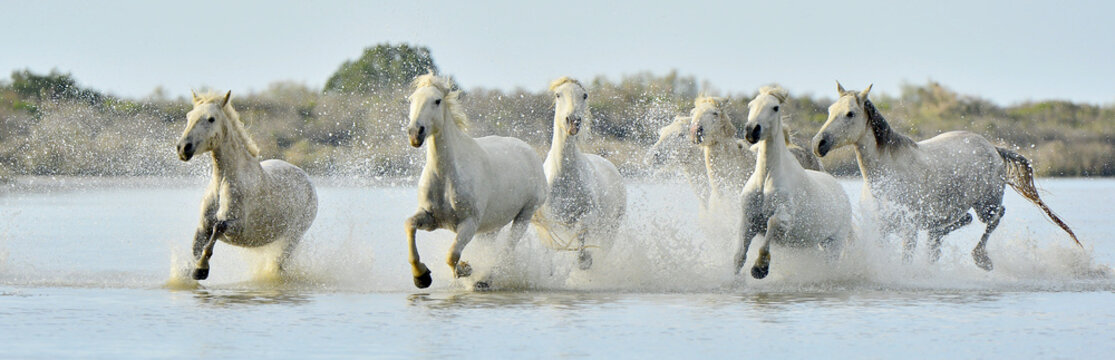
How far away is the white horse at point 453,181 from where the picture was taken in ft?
30.2

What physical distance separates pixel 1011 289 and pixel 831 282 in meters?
1.19

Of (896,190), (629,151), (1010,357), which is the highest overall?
(629,151)

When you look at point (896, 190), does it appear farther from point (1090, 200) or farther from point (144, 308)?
point (1090, 200)

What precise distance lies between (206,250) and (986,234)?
584 centimetres

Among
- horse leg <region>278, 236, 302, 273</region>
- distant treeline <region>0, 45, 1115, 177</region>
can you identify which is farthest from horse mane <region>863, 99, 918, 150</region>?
distant treeline <region>0, 45, 1115, 177</region>

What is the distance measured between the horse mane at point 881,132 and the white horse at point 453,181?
2709 mm

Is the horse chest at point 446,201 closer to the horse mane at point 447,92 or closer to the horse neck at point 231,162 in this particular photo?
the horse mane at point 447,92

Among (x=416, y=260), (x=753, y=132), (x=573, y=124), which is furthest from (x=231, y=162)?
(x=753, y=132)

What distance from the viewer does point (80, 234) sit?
14.9 metres

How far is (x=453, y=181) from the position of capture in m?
9.41

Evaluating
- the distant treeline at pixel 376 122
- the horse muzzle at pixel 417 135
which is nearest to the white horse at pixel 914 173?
the horse muzzle at pixel 417 135

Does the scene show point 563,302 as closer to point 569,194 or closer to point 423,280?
point 423,280

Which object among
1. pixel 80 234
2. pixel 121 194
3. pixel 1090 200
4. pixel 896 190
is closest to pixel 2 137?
pixel 121 194

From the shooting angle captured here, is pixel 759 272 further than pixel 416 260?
Yes
